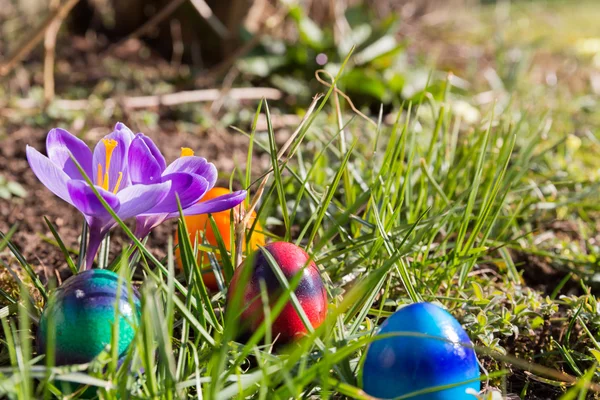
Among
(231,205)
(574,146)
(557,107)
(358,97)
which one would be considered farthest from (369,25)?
(231,205)

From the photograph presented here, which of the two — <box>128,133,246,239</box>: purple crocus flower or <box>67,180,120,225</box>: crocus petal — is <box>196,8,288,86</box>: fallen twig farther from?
<box>67,180,120,225</box>: crocus petal

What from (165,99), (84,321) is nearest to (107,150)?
(84,321)

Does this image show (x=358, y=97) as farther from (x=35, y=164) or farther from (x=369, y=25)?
(x=35, y=164)

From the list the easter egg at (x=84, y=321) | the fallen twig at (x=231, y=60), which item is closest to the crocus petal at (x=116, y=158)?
the easter egg at (x=84, y=321)

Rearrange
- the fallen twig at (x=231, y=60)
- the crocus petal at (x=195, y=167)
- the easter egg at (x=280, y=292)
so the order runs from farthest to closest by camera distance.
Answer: the fallen twig at (x=231, y=60), the crocus petal at (x=195, y=167), the easter egg at (x=280, y=292)

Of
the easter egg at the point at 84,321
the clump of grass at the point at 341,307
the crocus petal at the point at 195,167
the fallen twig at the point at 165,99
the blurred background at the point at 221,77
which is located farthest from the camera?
the fallen twig at the point at 165,99

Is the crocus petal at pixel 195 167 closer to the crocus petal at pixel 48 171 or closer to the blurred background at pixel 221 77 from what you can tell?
the crocus petal at pixel 48 171

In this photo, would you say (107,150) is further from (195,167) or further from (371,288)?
(371,288)
